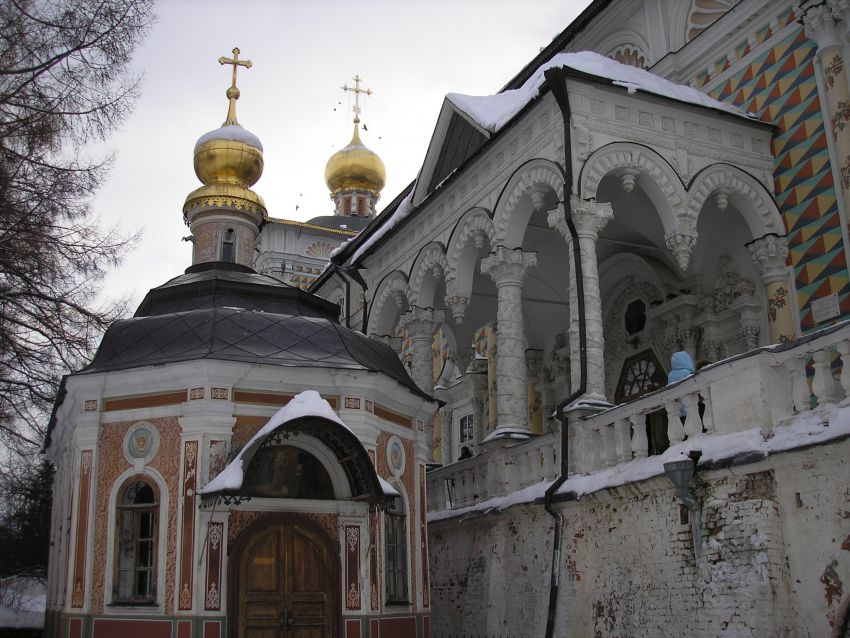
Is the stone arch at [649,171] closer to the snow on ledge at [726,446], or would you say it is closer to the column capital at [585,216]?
the column capital at [585,216]

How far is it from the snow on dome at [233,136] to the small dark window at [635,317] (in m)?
6.74

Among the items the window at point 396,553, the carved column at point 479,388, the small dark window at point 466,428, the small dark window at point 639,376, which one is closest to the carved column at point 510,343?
the window at point 396,553

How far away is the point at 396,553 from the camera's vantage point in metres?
11.3

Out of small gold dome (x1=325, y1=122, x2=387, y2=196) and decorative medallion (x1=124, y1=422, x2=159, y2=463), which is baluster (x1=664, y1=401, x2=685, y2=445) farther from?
small gold dome (x1=325, y1=122, x2=387, y2=196)

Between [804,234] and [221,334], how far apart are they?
24.6 ft

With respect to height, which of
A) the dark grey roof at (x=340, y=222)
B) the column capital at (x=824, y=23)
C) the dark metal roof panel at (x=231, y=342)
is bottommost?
the dark metal roof panel at (x=231, y=342)

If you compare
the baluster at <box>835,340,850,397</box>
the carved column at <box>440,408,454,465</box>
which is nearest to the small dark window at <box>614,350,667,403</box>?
the carved column at <box>440,408,454,465</box>

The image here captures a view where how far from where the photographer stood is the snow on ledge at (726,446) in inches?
294

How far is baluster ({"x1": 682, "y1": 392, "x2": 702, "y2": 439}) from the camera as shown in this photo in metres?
8.91

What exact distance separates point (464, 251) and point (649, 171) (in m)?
3.21

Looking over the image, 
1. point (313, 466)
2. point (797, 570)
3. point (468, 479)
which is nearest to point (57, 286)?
point (313, 466)

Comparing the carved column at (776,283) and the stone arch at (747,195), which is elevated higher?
the stone arch at (747,195)

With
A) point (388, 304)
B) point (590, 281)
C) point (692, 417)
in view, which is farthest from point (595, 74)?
point (388, 304)

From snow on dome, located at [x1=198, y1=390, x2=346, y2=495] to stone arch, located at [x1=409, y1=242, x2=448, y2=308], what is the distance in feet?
17.5
